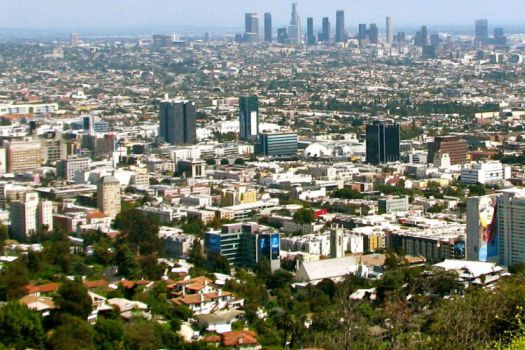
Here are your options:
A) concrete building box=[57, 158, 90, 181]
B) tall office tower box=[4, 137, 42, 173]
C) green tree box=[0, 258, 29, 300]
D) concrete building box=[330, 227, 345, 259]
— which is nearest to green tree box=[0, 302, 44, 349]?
green tree box=[0, 258, 29, 300]

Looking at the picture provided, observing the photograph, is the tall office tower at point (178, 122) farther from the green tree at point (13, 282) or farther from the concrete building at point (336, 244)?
the green tree at point (13, 282)

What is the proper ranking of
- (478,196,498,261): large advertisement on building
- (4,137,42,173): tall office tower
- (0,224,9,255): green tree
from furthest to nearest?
(4,137,42,173): tall office tower → (0,224,9,255): green tree → (478,196,498,261): large advertisement on building

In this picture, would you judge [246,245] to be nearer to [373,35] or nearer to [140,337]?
[140,337]

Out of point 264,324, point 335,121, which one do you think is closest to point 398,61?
point 335,121

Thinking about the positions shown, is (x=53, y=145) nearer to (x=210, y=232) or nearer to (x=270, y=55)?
(x=210, y=232)

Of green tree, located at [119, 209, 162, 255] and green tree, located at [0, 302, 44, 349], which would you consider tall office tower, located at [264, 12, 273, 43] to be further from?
green tree, located at [0, 302, 44, 349]

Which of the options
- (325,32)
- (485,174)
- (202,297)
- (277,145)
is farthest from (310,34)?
(202,297)
